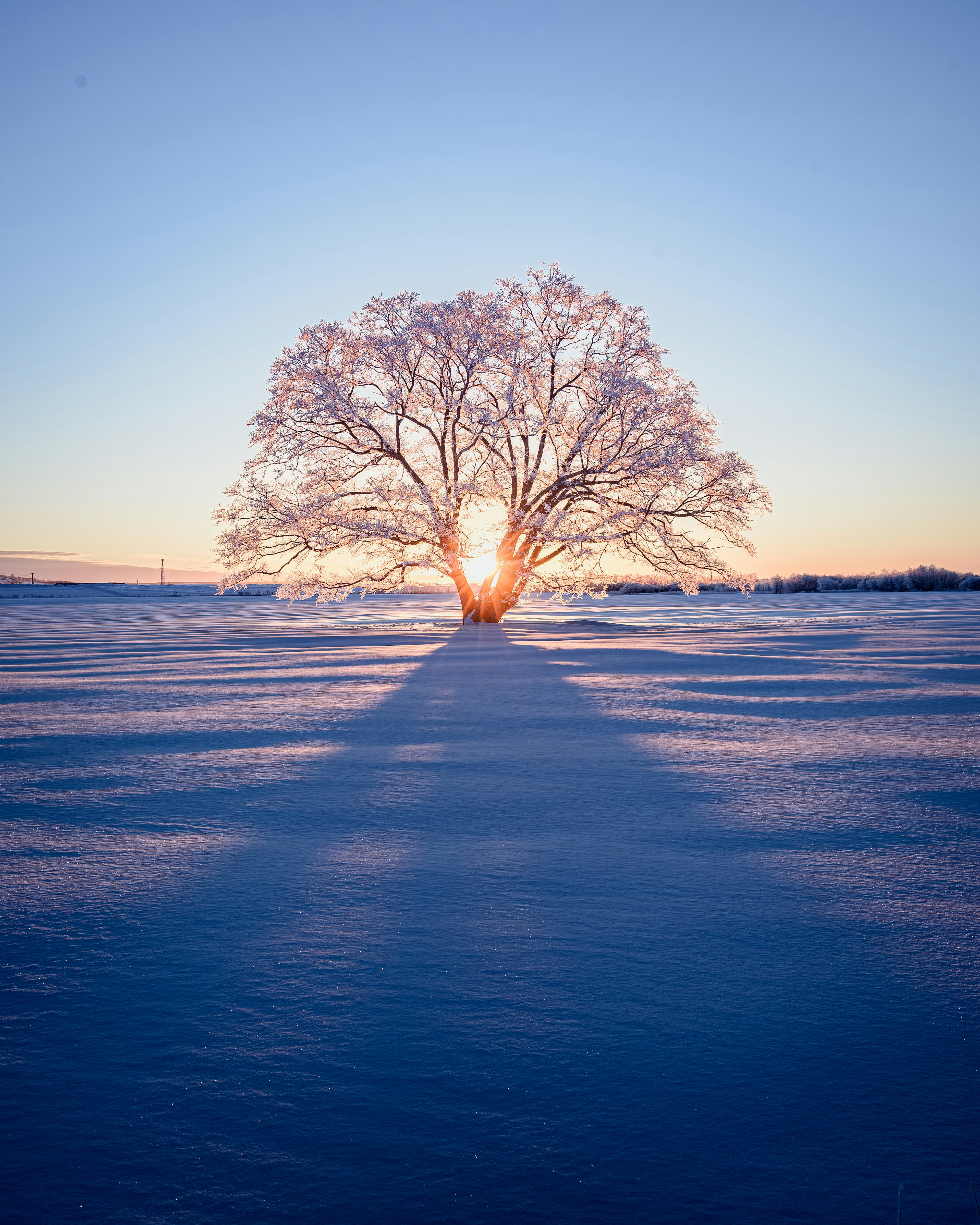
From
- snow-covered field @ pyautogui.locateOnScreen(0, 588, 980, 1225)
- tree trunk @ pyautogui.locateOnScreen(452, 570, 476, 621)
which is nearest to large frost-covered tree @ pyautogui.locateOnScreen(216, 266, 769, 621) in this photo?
tree trunk @ pyautogui.locateOnScreen(452, 570, 476, 621)

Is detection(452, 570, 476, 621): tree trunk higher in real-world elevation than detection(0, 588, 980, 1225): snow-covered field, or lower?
higher

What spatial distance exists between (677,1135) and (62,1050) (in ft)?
4.73

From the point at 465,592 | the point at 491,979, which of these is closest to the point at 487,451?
the point at 465,592

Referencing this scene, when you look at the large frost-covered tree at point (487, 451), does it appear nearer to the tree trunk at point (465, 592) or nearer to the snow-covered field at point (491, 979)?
the tree trunk at point (465, 592)

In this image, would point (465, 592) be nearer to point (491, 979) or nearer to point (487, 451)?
point (487, 451)

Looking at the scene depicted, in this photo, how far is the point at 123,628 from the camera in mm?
22219

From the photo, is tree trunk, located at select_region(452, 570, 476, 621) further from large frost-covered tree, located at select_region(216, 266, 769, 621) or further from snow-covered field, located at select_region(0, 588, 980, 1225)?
snow-covered field, located at select_region(0, 588, 980, 1225)

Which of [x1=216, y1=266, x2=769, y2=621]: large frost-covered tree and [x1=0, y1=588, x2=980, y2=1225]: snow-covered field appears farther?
[x1=216, y1=266, x2=769, y2=621]: large frost-covered tree

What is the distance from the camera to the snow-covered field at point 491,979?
1578mm

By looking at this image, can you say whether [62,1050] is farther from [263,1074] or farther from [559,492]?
[559,492]

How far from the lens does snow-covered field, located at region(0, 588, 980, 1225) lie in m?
1.58

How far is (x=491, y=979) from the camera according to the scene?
7.46 ft

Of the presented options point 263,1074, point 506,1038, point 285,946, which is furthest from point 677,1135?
point 285,946

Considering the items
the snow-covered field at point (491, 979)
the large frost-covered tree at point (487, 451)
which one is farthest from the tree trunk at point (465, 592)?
the snow-covered field at point (491, 979)
